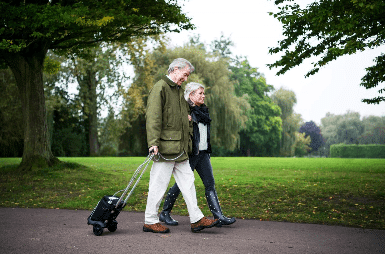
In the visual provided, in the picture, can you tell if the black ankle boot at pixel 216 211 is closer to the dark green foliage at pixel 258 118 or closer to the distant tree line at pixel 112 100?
the distant tree line at pixel 112 100

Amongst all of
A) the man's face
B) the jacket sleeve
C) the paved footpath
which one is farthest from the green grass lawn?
the man's face

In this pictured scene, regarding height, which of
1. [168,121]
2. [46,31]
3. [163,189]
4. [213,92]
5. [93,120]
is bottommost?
[163,189]

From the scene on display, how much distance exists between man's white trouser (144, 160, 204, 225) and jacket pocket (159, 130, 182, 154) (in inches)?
7.9

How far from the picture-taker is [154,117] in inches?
202

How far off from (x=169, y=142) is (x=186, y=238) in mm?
1198

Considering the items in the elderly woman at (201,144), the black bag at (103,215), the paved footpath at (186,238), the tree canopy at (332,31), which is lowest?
the paved footpath at (186,238)

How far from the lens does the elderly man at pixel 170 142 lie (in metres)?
5.20

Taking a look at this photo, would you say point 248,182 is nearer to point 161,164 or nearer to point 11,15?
point 161,164

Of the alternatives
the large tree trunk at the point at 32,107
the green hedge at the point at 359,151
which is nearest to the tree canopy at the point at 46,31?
the large tree trunk at the point at 32,107

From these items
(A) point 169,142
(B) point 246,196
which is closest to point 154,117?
(A) point 169,142

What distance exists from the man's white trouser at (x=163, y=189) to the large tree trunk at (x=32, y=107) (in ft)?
29.0

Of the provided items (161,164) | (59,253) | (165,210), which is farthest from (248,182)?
(59,253)

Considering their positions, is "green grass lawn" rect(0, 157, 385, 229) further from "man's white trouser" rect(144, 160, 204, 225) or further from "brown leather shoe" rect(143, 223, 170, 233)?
"brown leather shoe" rect(143, 223, 170, 233)

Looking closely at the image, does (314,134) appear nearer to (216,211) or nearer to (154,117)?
(216,211)
